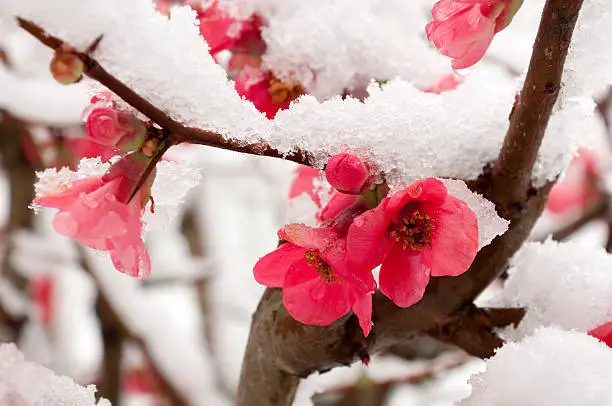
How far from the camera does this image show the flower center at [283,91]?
736mm

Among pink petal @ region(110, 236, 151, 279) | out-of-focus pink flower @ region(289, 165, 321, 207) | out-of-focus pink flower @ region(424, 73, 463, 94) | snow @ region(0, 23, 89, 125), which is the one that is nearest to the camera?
pink petal @ region(110, 236, 151, 279)

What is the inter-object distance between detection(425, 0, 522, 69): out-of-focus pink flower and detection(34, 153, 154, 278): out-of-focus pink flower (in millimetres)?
280

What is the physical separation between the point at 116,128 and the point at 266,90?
0.27m

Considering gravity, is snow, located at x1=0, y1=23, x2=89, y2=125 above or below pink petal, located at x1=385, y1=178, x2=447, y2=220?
above

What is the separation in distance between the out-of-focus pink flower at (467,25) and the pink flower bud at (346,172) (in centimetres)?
14

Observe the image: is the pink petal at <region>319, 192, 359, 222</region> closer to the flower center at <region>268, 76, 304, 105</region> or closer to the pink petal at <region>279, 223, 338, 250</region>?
the pink petal at <region>279, 223, 338, 250</region>

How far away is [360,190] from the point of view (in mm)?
530

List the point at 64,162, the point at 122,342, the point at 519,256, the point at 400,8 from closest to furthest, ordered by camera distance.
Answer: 1. the point at 519,256
2. the point at 400,8
3. the point at 64,162
4. the point at 122,342

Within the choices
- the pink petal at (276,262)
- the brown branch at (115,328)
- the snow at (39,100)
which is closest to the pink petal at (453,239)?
the pink petal at (276,262)

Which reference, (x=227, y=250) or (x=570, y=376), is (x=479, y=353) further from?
(x=227, y=250)

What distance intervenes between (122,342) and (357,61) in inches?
60.3

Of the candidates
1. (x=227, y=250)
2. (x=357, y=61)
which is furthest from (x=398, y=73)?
(x=227, y=250)

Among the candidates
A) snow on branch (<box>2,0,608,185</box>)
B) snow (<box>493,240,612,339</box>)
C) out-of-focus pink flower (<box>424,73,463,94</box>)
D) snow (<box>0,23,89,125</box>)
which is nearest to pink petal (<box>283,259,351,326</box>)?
snow on branch (<box>2,0,608,185</box>)

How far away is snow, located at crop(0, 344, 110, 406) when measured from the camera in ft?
1.90
